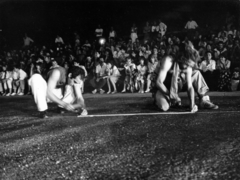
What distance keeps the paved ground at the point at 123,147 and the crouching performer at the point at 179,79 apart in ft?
1.78

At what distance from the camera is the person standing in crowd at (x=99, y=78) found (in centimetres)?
1029

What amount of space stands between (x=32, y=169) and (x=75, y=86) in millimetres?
3059

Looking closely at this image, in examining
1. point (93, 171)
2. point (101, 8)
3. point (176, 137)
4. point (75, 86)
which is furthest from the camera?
point (101, 8)

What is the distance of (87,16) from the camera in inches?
663

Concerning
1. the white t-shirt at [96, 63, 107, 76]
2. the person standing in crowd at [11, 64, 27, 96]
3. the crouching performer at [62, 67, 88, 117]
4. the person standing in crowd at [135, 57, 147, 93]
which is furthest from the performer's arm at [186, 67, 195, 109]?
the person standing in crowd at [11, 64, 27, 96]

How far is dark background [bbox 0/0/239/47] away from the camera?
54.2ft

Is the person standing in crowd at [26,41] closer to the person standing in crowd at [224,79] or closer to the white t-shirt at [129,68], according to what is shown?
the white t-shirt at [129,68]

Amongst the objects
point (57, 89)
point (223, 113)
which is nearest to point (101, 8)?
point (57, 89)

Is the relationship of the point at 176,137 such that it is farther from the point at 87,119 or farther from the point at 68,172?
the point at 87,119

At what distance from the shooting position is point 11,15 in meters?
17.2

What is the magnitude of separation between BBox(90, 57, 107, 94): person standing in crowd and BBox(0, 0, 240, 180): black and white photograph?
0.12 ft

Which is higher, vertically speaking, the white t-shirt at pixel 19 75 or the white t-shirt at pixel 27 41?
the white t-shirt at pixel 27 41

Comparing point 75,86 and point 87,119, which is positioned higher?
point 75,86

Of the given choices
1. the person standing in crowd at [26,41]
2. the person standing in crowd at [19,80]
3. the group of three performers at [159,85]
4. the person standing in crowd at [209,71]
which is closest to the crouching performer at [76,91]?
the group of three performers at [159,85]
